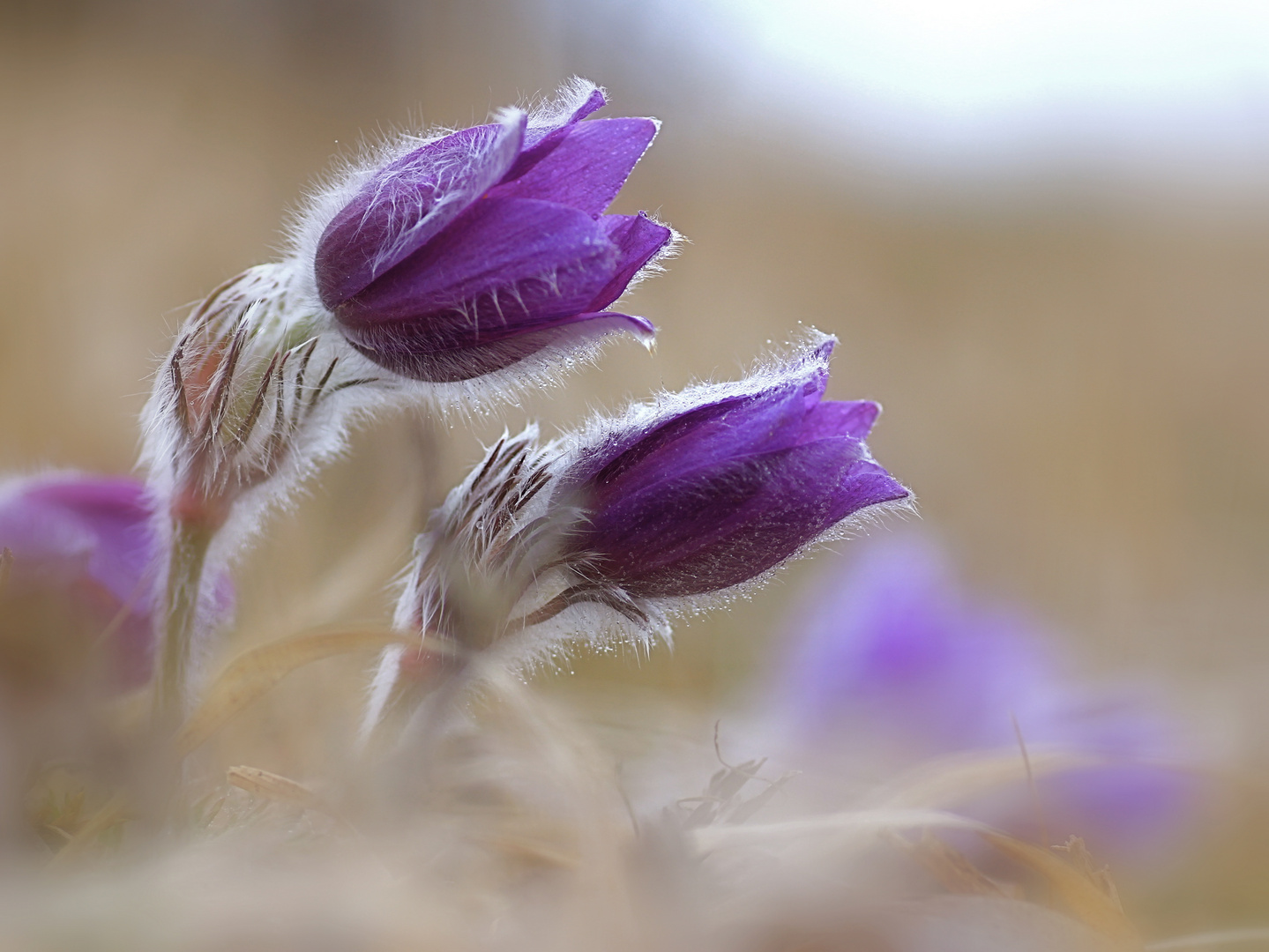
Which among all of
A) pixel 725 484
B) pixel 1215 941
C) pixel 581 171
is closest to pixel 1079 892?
pixel 1215 941

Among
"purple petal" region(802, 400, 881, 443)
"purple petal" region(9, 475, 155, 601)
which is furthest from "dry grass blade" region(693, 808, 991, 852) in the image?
"purple petal" region(9, 475, 155, 601)

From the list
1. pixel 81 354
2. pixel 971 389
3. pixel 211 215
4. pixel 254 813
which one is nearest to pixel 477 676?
pixel 254 813

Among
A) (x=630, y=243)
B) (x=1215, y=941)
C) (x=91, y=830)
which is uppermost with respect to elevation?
(x=630, y=243)

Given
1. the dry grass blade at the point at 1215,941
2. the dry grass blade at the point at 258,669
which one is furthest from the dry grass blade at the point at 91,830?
the dry grass blade at the point at 1215,941

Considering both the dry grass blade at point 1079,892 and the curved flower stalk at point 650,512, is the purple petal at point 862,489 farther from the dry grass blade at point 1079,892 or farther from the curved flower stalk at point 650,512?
the dry grass blade at point 1079,892

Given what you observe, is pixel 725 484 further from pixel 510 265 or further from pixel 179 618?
pixel 179 618

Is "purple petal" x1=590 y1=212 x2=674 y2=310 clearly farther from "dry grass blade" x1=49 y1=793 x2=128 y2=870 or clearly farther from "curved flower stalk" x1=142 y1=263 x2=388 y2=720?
"dry grass blade" x1=49 y1=793 x2=128 y2=870

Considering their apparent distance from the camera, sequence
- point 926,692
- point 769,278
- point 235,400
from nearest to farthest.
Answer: point 235,400 → point 926,692 → point 769,278
